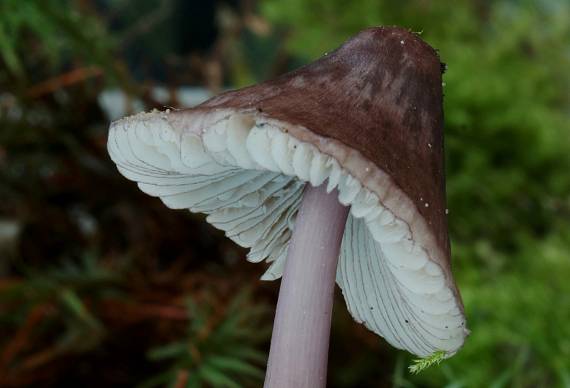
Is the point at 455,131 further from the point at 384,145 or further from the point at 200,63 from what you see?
the point at 384,145

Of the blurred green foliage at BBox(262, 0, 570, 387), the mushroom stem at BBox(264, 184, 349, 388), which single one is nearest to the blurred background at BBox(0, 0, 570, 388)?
the blurred green foliage at BBox(262, 0, 570, 387)

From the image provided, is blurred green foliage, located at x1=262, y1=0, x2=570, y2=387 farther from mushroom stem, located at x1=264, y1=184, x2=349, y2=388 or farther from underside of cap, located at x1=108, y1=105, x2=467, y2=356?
mushroom stem, located at x1=264, y1=184, x2=349, y2=388

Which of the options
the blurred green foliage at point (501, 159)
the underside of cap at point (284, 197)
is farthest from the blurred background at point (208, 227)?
the underside of cap at point (284, 197)

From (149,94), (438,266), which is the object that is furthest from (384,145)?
(149,94)

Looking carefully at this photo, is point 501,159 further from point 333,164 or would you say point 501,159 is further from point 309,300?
point 333,164

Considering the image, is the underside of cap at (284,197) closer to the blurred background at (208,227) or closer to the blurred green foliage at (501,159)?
the blurred background at (208,227)

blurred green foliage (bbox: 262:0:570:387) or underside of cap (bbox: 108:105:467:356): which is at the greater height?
blurred green foliage (bbox: 262:0:570:387)
